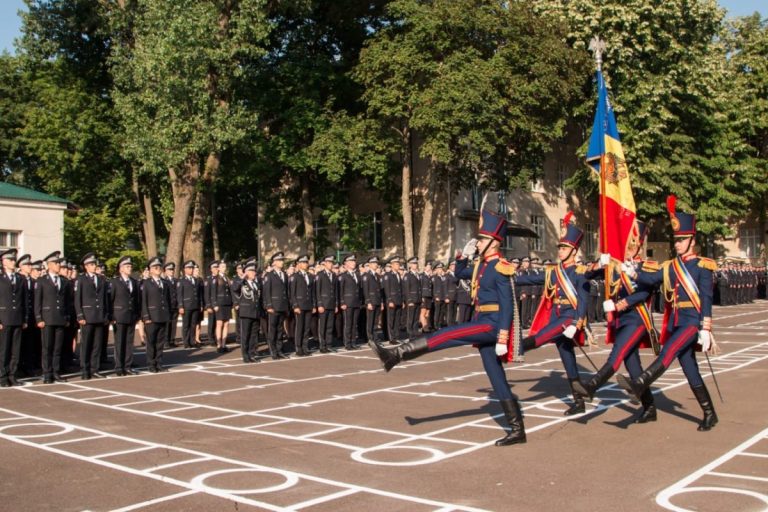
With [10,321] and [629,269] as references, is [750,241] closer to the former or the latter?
[629,269]

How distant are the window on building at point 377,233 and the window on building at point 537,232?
25.1ft

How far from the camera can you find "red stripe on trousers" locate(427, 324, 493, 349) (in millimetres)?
8359

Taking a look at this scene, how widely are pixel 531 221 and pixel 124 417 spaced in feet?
116

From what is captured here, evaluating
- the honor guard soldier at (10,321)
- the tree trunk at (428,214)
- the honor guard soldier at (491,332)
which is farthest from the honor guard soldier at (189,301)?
the tree trunk at (428,214)

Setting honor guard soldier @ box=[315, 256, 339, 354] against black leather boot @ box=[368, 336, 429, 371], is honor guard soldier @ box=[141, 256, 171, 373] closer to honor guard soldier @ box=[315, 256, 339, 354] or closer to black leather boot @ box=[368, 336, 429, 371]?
honor guard soldier @ box=[315, 256, 339, 354]

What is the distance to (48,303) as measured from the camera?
13.7 metres

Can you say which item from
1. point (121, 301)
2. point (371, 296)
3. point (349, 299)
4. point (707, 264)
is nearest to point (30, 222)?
point (371, 296)

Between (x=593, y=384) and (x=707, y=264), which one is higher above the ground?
(x=707, y=264)

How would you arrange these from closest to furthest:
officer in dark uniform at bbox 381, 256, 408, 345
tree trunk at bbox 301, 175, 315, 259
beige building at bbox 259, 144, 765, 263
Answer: officer in dark uniform at bbox 381, 256, 408, 345, tree trunk at bbox 301, 175, 315, 259, beige building at bbox 259, 144, 765, 263

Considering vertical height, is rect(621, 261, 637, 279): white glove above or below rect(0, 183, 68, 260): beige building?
below

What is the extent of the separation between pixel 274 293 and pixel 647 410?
9.66 meters

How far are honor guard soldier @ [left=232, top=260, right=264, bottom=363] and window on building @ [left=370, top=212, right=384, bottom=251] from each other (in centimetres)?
2414

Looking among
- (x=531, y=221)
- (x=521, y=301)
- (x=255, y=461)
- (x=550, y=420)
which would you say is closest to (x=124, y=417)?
(x=255, y=461)

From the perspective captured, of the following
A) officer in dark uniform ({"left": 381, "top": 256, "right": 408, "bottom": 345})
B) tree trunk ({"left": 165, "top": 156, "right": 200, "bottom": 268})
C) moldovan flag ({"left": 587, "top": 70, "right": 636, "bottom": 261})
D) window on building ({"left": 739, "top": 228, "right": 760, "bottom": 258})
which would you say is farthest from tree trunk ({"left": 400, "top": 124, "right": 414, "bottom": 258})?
window on building ({"left": 739, "top": 228, "right": 760, "bottom": 258})
